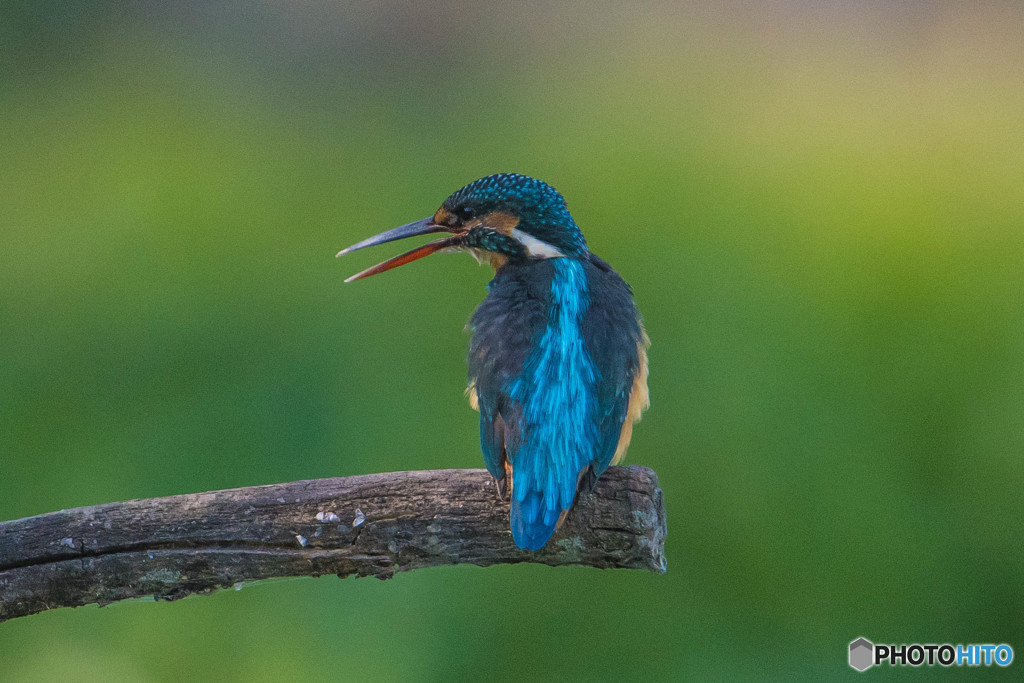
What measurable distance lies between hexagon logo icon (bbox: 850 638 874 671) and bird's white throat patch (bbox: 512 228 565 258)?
49.8 inches

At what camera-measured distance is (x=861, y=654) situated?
7.30 ft

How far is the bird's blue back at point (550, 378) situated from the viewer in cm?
128

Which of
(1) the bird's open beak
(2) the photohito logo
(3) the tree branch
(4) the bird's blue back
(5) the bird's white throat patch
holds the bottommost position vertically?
(2) the photohito logo

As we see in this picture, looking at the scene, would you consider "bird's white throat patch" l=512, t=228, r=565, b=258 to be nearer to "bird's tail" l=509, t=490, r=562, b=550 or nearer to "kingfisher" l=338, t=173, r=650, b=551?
"kingfisher" l=338, t=173, r=650, b=551

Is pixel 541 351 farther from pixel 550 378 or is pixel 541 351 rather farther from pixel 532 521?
pixel 532 521

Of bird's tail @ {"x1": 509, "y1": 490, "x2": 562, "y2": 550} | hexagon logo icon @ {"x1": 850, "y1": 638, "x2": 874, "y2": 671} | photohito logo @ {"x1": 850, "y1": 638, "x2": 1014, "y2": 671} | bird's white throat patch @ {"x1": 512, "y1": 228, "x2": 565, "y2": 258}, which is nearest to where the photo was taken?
bird's tail @ {"x1": 509, "y1": 490, "x2": 562, "y2": 550}

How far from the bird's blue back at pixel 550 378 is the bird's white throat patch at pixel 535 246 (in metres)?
0.06

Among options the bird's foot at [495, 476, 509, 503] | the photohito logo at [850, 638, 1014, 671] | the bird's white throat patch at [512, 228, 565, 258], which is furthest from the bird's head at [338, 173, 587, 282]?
the photohito logo at [850, 638, 1014, 671]

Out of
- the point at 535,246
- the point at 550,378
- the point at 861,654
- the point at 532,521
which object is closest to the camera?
the point at 532,521

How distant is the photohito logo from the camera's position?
207cm

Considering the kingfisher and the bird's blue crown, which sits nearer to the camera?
the kingfisher

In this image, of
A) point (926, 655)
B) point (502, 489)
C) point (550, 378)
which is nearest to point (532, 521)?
point (502, 489)

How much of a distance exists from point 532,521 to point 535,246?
552mm

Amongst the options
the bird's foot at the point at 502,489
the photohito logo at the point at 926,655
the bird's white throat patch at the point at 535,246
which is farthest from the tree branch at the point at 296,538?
the photohito logo at the point at 926,655
